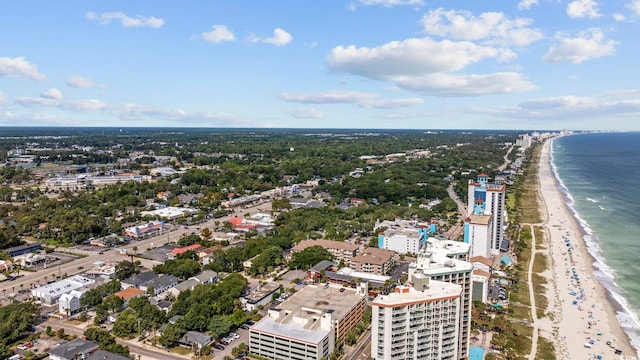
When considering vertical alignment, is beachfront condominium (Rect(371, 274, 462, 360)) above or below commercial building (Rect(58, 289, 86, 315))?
above

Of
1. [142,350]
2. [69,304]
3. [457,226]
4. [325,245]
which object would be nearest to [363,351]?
[142,350]

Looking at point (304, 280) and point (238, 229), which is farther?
point (238, 229)

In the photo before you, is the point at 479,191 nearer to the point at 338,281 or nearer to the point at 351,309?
the point at 338,281

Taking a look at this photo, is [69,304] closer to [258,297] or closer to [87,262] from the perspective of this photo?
[87,262]

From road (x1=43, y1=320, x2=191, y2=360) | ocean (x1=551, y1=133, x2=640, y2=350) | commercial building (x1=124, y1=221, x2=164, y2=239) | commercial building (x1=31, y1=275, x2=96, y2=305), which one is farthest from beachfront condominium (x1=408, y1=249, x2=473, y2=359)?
commercial building (x1=124, y1=221, x2=164, y2=239)

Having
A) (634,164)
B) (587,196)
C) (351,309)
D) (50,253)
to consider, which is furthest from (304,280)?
(634,164)

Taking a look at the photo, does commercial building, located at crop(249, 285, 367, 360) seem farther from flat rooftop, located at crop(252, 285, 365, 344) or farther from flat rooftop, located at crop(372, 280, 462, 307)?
flat rooftop, located at crop(372, 280, 462, 307)
